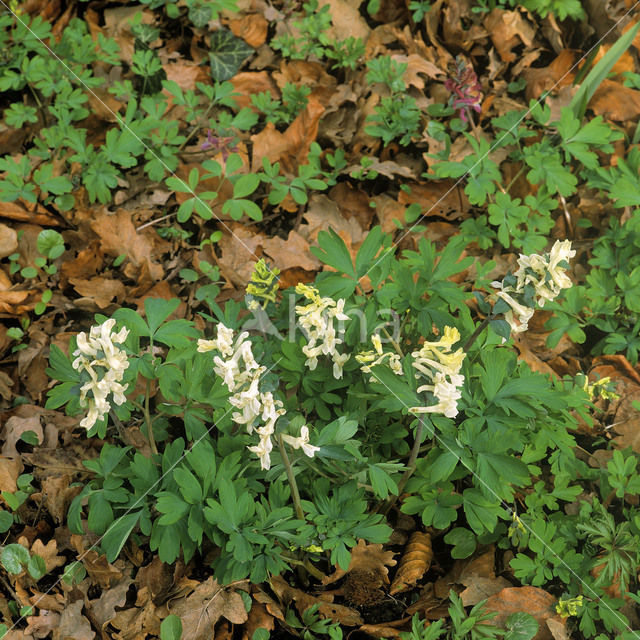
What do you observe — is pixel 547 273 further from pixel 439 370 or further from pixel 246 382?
pixel 246 382

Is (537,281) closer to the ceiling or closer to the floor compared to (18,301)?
closer to the ceiling

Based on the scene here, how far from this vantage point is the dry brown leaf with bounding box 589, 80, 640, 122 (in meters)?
3.43

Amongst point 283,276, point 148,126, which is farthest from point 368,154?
point 148,126

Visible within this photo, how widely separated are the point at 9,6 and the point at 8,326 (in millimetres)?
2078

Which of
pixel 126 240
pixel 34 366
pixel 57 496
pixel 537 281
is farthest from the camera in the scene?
pixel 126 240

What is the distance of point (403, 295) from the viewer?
209cm

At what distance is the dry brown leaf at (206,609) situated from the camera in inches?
80.4

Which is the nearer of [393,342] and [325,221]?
[393,342]

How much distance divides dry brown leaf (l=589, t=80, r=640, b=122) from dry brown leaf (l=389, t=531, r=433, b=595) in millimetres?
2602

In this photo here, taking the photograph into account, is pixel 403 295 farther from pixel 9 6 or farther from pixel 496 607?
pixel 9 6

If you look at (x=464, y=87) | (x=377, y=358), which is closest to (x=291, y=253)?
(x=464, y=87)

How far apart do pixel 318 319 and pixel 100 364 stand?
2.05 feet

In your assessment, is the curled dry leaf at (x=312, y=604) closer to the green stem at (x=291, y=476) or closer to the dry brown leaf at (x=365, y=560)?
the dry brown leaf at (x=365, y=560)

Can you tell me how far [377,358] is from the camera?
1.91 meters
